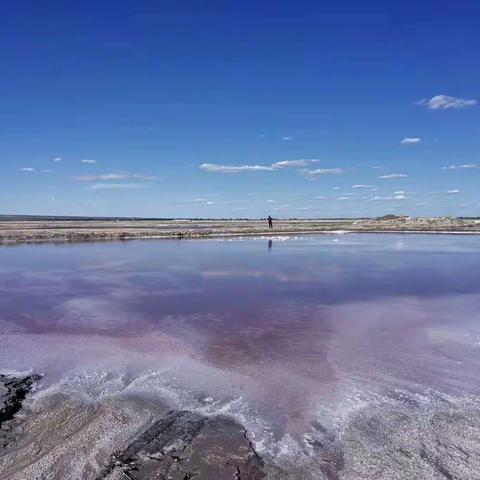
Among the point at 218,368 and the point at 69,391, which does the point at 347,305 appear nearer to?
the point at 218,368

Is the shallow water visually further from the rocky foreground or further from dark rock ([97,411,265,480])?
dark rock ([97,411,265,480])

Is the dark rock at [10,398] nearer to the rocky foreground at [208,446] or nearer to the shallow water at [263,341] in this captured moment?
the rocky foreground at [208,446]

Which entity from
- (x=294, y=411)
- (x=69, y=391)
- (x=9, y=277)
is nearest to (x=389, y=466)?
(x=294, y=411)

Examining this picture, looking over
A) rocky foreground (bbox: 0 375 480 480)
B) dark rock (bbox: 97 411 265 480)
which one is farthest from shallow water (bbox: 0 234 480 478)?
dark rock (bbox: 97 411 265 480)

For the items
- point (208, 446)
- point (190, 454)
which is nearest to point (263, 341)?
point (208, 446)

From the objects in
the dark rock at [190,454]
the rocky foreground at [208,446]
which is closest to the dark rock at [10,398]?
the rocky foreground at [208,446]

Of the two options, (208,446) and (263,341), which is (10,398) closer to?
(208,446)
